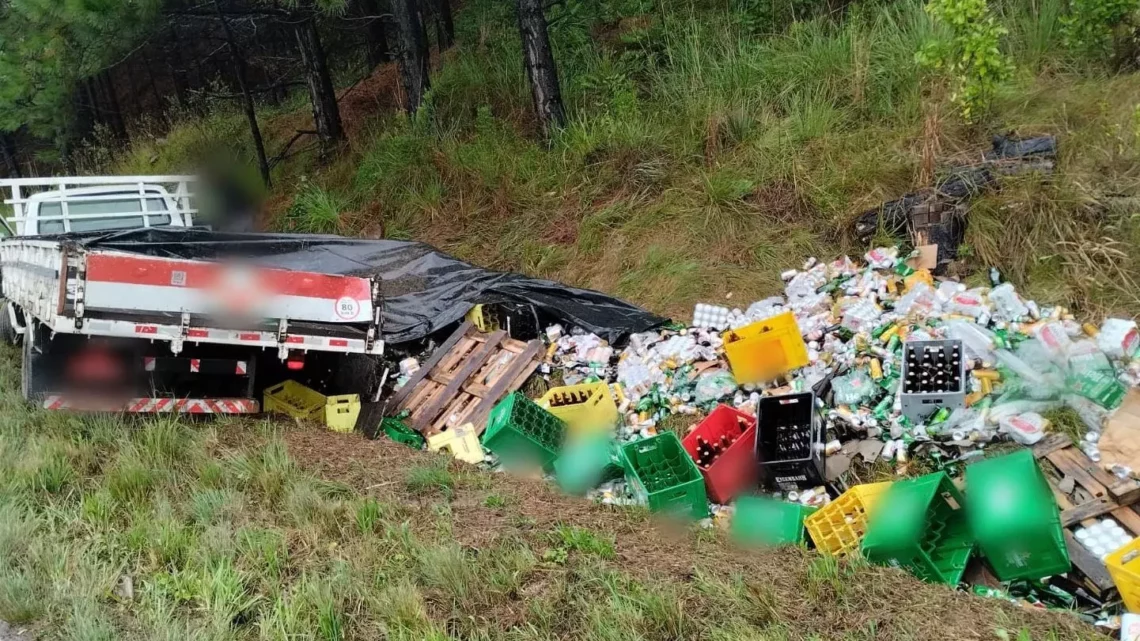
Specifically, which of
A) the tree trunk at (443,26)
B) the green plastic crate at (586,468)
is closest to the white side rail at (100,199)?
the green plastic crate at (586,468)

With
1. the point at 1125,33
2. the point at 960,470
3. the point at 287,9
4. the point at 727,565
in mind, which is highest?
the point at 287,9

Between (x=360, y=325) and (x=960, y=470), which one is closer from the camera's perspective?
(x=960, y=470)

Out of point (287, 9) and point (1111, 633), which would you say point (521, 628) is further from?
point (287, 9)

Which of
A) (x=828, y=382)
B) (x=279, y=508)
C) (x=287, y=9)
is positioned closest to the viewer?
(x=279, y=508)

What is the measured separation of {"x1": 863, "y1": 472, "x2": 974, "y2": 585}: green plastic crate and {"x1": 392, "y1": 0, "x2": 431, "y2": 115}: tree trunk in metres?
8.59

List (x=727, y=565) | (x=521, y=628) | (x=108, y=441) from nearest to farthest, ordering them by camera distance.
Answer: (x=521, y=628)
(x=727, y=565)
(x=108, y=441)

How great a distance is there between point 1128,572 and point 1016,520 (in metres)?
0.49

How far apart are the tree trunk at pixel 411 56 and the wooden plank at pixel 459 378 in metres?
5.16

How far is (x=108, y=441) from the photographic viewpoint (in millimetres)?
5281

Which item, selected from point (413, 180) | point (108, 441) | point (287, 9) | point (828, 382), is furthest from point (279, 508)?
point (287, 9)

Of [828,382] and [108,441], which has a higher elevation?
[108,441]

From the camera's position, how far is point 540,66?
9.43 metres

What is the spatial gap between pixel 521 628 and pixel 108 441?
3465mm

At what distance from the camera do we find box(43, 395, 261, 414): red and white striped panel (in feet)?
18.5
